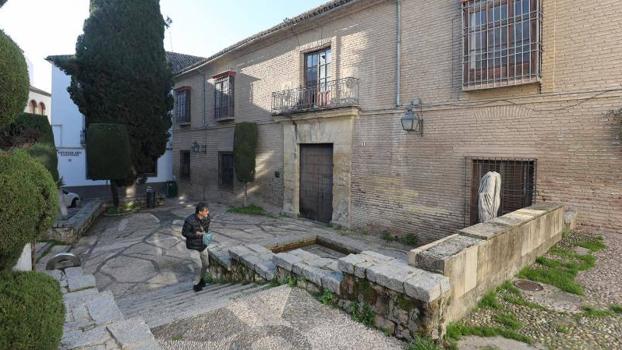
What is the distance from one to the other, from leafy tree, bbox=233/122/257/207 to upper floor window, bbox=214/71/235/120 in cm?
185

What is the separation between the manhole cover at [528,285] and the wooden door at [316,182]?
6421 mm

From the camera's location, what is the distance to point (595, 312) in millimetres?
3516

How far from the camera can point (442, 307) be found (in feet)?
10.1

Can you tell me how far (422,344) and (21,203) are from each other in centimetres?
299

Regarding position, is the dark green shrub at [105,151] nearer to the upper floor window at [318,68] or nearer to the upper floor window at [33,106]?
the upper floor window at [318,68]

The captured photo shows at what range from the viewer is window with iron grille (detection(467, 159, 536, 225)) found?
269 inches

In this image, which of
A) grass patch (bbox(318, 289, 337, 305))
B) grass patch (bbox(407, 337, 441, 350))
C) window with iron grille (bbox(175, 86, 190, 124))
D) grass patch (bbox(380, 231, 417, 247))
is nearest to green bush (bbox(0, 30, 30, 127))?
grass patch (bbox(318, 289, 337, 305))

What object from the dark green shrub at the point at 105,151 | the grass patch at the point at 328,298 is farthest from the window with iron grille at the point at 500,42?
the dark green shrub at the point at 105,151

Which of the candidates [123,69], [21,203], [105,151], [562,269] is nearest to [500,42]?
[562,269]

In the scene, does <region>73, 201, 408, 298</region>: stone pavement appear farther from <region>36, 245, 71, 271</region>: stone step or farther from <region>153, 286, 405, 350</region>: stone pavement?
<region>153, 286, 405, 350</region>: stone pavement

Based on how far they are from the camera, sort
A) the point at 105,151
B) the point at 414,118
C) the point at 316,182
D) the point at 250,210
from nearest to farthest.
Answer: the point at 414,118
the point at 316,182
the point at 105,151
the point at 250,210

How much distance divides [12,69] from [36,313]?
1.40 metres

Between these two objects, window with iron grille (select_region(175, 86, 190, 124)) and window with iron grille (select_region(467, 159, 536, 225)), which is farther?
window with iron grille (select_region(175, 86, 190, 124))

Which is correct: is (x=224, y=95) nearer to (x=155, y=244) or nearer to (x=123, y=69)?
(x=123, y=69)
